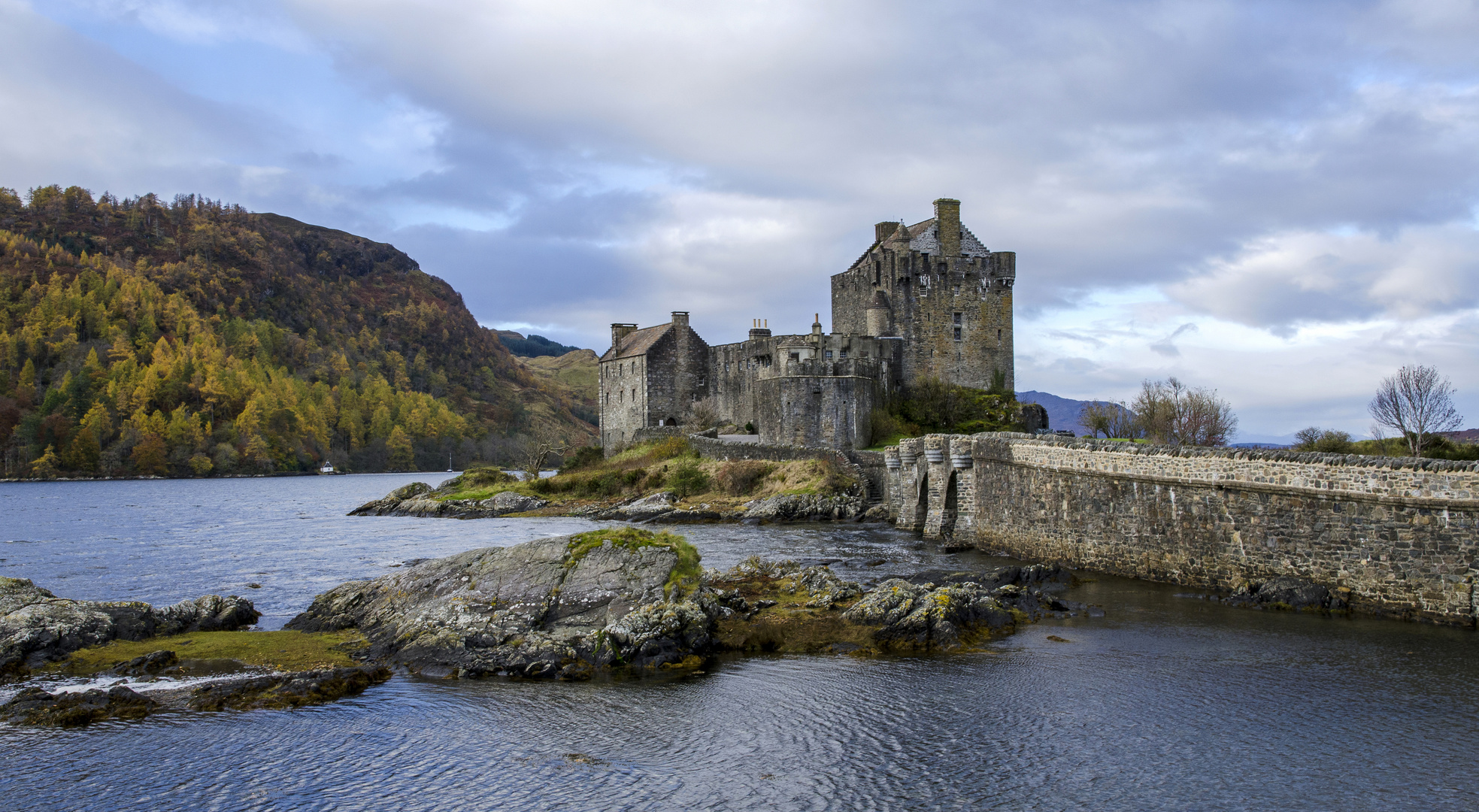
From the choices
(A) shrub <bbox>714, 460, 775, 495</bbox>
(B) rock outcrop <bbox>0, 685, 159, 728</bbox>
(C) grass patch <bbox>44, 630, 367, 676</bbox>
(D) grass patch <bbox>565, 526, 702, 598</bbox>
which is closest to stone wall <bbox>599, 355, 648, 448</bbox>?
(A) shrub <bbox>714, 460, 775, 495</bbox>

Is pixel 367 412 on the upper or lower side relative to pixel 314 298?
lower

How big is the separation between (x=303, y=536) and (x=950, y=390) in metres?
31.8

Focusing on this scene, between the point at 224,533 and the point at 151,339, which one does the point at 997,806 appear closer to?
the point at 224,533

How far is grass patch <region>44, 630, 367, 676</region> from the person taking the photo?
1521cm

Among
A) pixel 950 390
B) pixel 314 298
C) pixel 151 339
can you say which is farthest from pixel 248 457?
pixel 950 390

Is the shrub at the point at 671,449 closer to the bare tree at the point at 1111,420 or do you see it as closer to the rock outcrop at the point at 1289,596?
the bare tree at the point at 1111,420

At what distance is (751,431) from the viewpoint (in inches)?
2176

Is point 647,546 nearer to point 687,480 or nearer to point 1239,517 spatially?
point 1239,517

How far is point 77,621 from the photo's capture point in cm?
1625

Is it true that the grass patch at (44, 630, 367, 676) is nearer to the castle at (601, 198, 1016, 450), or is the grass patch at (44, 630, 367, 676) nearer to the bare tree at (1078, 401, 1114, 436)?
the castle at (601, 198, 1016, 450)

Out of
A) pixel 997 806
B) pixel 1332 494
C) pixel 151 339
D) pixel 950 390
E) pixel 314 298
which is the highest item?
pixel 314 298

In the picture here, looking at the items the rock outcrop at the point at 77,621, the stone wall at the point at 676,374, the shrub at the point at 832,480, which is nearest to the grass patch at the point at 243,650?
the rock outcrop at the point at 77,621

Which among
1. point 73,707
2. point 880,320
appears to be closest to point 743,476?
point 880,320

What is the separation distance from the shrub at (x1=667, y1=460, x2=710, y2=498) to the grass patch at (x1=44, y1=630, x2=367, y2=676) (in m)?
30.7
